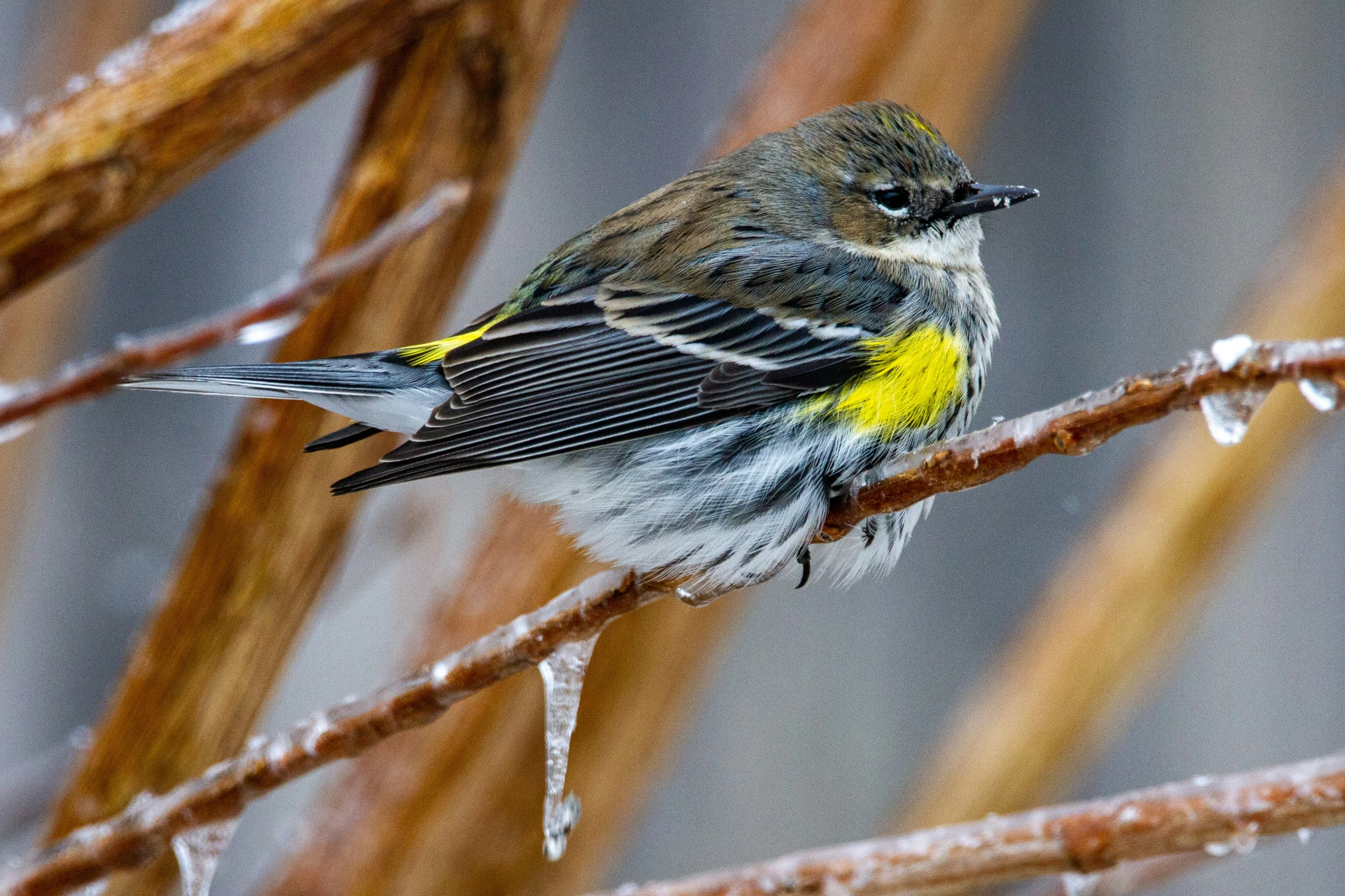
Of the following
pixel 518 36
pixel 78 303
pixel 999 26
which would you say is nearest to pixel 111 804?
pixel 518 36

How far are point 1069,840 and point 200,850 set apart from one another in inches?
42.4

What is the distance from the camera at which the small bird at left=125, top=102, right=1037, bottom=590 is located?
1993 mm

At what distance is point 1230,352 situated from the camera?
1148 mm

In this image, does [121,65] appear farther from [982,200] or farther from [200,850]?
[982,200]

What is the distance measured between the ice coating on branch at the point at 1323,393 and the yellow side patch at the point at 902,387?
0.94 metres

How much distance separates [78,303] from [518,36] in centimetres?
206

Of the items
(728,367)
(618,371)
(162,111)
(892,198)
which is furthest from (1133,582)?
(162,111)

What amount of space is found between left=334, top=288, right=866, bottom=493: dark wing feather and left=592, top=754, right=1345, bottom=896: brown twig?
72cm

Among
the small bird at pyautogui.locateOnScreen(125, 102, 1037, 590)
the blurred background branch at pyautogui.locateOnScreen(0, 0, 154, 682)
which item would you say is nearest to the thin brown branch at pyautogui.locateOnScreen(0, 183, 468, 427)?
the small bird at pyautogui.locateOnScreen(125, 102, 1037, 590)

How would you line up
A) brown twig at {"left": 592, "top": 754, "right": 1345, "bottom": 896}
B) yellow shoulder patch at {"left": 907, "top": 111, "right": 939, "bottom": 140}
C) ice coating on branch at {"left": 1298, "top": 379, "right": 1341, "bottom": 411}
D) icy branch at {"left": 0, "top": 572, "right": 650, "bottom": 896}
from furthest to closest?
yellow shoulder patch at {"left": 907, "top": 111, "right": 939, "bottom": 140}
icy branch at {"left": 0, "top": 572, "right": 650, "bottom": 896}
brown twig at {"left": 592, "top": 754, "right": 1345, "bottom": 896}
ice coating on branch at {"left": 1298, "top": 379, "right": 1341, "bottom": 411}

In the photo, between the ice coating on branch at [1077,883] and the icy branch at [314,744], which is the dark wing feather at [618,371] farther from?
the ice coating on branch at [1077,883]

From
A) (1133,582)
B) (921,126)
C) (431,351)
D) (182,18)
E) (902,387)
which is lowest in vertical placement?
(1133,582)

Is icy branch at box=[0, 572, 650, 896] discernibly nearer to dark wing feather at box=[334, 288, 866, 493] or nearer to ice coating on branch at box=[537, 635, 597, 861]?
ice coating on branch at box=[537, 635, 597, 861]

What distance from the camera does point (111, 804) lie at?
215 centimetres
